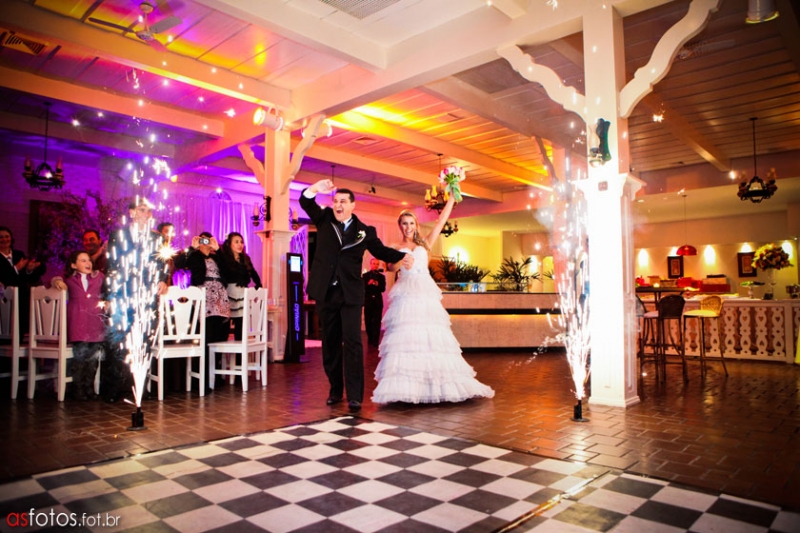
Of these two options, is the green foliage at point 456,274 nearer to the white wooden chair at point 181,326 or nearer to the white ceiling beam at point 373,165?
the white ceiling beam at point 373,165

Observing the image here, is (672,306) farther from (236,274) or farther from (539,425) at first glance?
(236,274)

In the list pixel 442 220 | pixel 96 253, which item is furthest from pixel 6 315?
pixel 442 220

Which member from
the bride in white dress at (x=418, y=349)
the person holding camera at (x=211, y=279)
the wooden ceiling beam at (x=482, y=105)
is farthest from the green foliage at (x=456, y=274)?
the bride in white dress at (x=418, y=349)

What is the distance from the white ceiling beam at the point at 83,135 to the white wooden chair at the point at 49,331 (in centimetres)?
450

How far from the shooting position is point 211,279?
5375 mm

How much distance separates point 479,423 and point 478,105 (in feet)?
16.0

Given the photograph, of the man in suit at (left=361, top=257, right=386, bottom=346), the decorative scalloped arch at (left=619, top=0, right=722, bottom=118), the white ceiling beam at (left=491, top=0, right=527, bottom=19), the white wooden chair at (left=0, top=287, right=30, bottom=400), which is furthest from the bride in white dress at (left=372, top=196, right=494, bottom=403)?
the man in suit at (left=361, top=257, right=386, bottom=346)

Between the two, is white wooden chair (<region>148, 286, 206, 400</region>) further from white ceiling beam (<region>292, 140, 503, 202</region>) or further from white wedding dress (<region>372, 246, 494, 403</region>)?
white ceiling beam (<region>292, 140, 503, 202</region>)

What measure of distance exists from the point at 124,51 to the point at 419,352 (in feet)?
15.3

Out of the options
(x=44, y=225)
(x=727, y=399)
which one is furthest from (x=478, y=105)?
(x=44, y=225)

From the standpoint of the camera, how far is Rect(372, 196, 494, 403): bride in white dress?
13.8ft

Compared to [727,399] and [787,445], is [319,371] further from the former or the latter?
[787,445]

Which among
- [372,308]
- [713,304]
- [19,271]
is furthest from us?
[372,308]

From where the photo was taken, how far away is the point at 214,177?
1131cm
